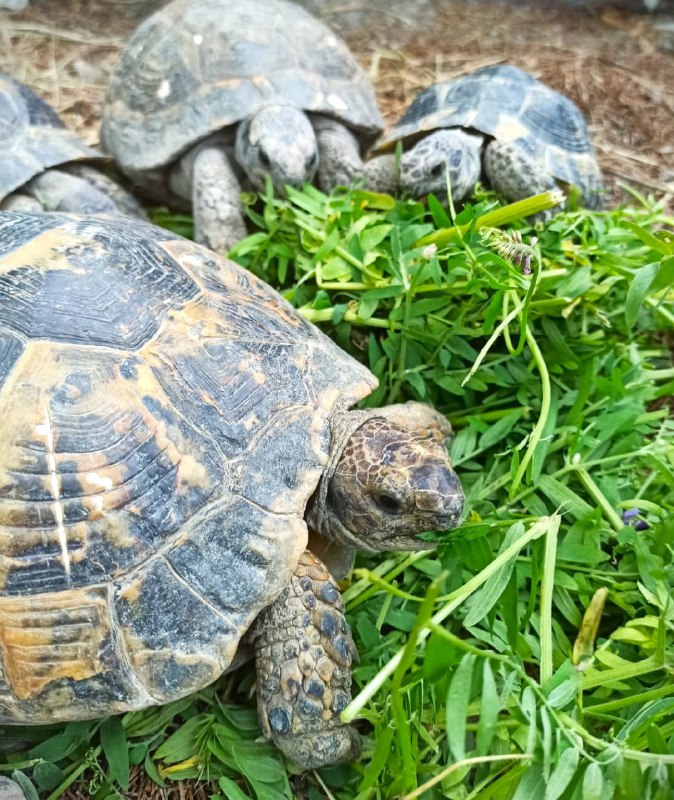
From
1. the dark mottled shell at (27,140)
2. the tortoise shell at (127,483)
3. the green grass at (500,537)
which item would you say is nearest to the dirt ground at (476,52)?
the dark mottled shell at (27,140)

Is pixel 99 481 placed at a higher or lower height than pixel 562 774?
higher

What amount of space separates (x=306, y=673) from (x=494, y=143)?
2518 millimetres

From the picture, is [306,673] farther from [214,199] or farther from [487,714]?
[214,199]

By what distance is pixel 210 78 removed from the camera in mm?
3344

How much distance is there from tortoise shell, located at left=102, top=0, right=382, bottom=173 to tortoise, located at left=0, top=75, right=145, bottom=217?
0.21 m

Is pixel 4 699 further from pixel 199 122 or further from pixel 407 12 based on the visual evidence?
pixel 407 12

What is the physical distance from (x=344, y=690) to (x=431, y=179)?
216 centimetres

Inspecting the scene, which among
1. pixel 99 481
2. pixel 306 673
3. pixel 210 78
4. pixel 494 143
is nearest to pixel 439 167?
pixel 494 143

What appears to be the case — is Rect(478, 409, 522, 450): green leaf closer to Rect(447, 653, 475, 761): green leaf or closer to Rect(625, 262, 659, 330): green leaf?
Rect(625, 262, 659, 330): green leaf

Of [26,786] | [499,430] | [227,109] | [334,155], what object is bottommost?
[26,786]

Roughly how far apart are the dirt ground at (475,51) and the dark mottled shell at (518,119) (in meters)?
0.59

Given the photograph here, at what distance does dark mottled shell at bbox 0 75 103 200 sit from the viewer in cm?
309

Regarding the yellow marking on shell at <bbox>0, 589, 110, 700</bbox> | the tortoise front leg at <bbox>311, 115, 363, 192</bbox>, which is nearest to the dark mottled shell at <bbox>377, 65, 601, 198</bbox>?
the tortoise front leg at <bbox>311, 115, 363, 192</bbox>

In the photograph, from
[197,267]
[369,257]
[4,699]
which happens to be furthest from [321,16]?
[4,699]
